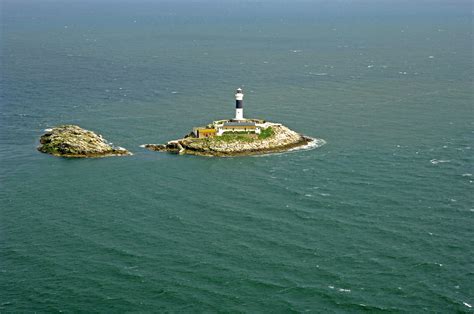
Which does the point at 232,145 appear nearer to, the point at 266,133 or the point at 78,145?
the point at 266,133

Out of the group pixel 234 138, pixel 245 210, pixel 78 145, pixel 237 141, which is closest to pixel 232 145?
pixel 237 141

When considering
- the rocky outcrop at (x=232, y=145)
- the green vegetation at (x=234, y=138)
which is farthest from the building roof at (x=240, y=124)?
the rocky outcrop at (x=232, y=145)

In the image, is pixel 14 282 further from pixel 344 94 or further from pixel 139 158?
pixel 344 94

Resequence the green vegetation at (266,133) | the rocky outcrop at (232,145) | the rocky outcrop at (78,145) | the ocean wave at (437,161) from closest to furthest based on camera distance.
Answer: the ocean wave at (437,161) < the rocky outcrop at (78,145) < the rocky outcrop at (232,145) < the green vegetation at (266,133)

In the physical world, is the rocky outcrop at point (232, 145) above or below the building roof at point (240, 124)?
below

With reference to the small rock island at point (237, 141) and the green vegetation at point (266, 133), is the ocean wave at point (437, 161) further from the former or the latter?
the green vegetation at point (266, 133)

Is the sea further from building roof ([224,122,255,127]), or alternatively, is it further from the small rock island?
building roof ([224,122,255,127])
